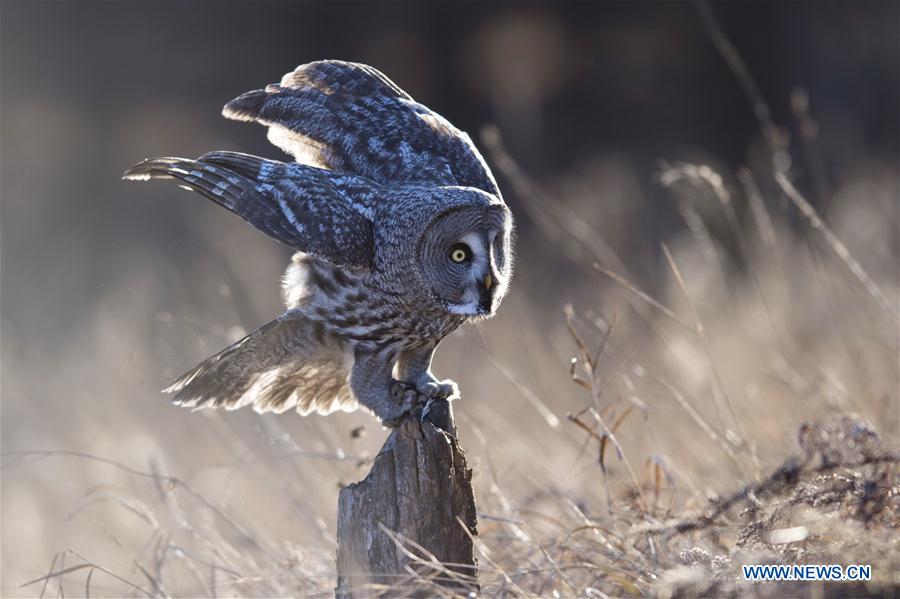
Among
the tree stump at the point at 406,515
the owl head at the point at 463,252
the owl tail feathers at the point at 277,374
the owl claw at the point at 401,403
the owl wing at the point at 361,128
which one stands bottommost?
the tree stump at the point at 406,515

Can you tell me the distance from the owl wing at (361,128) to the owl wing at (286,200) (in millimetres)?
293

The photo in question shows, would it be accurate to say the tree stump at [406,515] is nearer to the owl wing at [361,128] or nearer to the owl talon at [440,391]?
the owl talon at [440,391]

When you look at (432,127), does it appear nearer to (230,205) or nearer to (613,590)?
(230,205)

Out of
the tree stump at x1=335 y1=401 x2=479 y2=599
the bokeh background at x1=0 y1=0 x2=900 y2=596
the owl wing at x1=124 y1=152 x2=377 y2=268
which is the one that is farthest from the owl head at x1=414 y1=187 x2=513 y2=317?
the tree stump at x1=335 y1=401 x2=479 y2=599

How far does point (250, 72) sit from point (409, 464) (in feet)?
42.7

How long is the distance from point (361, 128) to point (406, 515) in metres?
1.63

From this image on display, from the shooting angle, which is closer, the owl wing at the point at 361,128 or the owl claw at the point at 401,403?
the owl claw at the point at 401,403

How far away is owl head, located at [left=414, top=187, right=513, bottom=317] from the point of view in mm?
3641

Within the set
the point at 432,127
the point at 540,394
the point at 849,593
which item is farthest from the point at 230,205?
the point at 540,394

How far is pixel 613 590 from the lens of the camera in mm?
3068

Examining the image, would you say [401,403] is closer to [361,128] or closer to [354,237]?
[354,237]

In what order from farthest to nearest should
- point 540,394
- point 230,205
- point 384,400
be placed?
point 540,394
point 384,400
point 230,205

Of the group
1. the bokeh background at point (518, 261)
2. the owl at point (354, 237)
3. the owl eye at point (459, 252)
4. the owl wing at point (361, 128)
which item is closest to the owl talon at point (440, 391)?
the owl at point (354, 237)

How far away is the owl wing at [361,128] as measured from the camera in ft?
13.1
